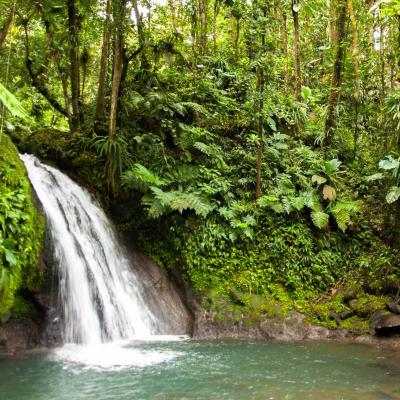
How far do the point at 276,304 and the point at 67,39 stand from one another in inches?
309

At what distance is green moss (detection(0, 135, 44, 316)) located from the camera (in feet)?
19.9

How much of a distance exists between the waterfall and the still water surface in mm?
522

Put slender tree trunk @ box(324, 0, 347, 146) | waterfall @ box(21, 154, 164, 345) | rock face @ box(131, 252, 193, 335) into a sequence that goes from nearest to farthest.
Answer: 1. waterfall @ box(21, 154, 164, 345)
2. rock face @ box(131, 252, 193, 335)
3. slender tree trunk @ box(324, 0, 347, 146)

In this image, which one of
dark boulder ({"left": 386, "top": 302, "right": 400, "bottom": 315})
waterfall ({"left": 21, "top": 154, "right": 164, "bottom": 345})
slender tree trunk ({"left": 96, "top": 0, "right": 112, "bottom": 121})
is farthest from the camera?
slender tree trunk ({"left": 96, "top": 0, "right": 112, "bottom": 121})

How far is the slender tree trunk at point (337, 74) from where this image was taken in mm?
11007

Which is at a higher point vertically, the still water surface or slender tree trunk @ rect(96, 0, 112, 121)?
slender tree trunk @ rect(96, 0, 112, 121)

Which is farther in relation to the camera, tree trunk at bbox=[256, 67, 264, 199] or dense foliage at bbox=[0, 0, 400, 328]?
tree trunk at bbox=[256, 67, 264, 199]

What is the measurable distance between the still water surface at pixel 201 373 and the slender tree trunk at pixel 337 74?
19.2ft

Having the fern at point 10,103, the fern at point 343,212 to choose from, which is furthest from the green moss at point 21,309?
the fern at point 343,212

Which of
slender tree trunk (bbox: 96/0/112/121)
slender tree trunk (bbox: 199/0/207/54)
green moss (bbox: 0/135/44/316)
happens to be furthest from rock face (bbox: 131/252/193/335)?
slender tree trunk (bbox: 199/0/207/54)

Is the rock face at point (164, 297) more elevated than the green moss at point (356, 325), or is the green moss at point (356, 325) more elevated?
the rock face at point (164, 297)

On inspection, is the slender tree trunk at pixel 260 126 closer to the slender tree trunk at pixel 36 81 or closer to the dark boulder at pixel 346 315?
the dark boulder at pixel 346 315

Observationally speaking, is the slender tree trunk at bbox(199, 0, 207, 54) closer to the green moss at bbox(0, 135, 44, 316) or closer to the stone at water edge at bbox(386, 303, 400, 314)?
the green moss at bbox(0, 135, 44, 316)

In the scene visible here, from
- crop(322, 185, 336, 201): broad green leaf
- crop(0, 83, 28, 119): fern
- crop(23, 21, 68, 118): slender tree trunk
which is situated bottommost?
crop(322, 185, 336, 201): broad green leaf
